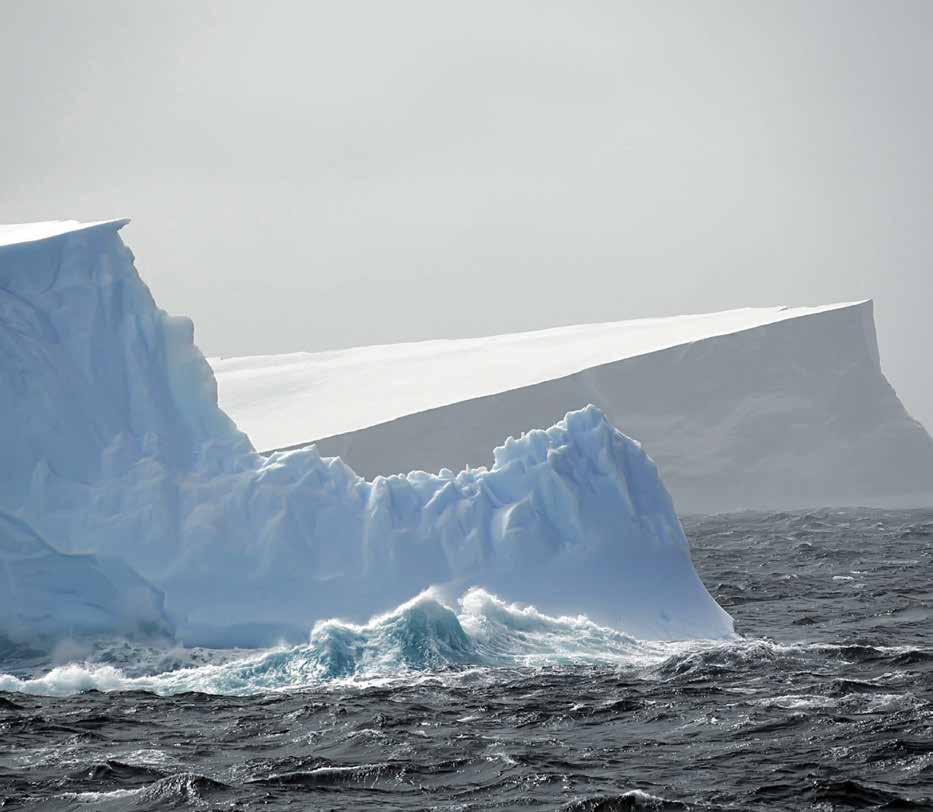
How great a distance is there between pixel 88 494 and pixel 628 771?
751cm

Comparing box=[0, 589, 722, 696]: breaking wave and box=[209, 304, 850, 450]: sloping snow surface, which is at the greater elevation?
box=[209, 304, 850, 450]: sloping snow surface

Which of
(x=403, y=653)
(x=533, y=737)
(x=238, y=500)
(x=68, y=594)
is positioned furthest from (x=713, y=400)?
(x=533, y=737)

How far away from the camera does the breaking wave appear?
12.6m

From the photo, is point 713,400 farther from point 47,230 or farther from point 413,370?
point 47,230

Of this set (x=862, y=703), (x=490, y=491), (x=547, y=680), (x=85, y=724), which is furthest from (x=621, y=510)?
(x=85, y=724)

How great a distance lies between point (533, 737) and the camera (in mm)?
10164

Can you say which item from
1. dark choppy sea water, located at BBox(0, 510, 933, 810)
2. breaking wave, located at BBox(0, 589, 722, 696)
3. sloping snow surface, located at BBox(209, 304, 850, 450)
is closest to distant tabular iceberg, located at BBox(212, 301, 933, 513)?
sloping snow surface, located at BBox(209, 304, 850, 450)

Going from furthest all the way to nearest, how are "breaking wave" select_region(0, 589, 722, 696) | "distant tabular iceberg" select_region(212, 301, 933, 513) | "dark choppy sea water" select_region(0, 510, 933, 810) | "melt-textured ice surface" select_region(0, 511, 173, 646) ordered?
"distant tabular iceberg" select_region(212, 301, 933, 513), "melt-textured ice surface" select_region(0, 511, 173, 646), "breaking wave" select_region(0, 589, 722, 696), "dark choppy sea water" select_region(0, 510, 933, 810)

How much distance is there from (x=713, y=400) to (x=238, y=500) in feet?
82.0

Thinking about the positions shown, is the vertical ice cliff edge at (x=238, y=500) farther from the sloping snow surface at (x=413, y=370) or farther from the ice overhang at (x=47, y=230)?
the sloping snow surface at (x=413, y=370)

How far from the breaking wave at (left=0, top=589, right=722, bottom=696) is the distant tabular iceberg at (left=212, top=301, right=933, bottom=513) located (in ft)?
65.5

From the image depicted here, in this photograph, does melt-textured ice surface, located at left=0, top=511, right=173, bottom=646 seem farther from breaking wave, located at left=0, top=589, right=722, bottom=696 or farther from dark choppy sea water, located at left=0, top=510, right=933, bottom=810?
dark choppy sea water, located at left=0, top=510, right=933, bottom=810

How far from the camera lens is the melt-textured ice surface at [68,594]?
1384 centimetres

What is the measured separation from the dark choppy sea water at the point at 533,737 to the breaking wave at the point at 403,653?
0.42ft
